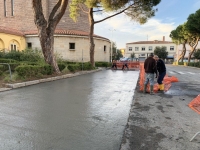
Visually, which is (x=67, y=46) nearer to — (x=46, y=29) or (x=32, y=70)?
(x=46, y=29)

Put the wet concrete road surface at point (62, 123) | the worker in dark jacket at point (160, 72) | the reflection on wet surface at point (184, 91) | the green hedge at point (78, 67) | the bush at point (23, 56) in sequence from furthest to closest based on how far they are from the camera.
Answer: the bush at point (23, 56) → the green hedge at point (78, 67) → the worker in dark jacket at point (160, 72) → the reflection on wet surface at point (184, 91) → the wet concrete road surface at point (62, 123)

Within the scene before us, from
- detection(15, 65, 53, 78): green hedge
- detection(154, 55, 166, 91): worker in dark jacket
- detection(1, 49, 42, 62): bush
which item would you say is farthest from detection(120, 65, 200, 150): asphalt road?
detection(1, 49, 42, 62): bush

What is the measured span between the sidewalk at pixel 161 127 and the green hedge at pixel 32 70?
20.9ft

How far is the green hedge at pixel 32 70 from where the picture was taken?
9289 millimetres

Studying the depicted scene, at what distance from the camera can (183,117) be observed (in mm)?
4543

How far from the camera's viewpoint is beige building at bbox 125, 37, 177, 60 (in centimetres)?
7581

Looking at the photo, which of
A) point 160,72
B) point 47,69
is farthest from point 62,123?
point 47,69

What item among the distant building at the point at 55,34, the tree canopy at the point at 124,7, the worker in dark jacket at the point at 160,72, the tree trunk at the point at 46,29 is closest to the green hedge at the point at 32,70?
the tree trunk at the point at 46,29

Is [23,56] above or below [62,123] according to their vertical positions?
above

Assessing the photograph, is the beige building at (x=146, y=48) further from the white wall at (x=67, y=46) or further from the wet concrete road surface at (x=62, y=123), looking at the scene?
the wet concrete road surface at (x=62, y=123)

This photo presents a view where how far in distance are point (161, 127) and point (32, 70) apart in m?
8.07

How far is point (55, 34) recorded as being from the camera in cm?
2400

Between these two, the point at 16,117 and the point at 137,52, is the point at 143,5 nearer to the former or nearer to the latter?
the point at 16,117

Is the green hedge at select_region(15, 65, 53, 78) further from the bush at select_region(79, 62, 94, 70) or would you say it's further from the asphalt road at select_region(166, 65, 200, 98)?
the asphalt road at select_region(166, 65, 200, 98)
